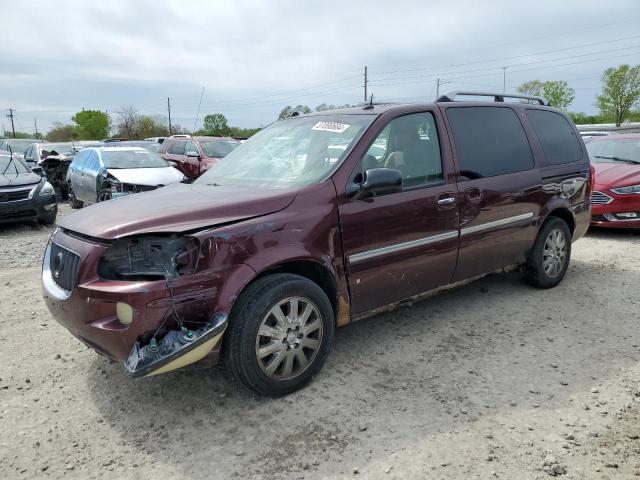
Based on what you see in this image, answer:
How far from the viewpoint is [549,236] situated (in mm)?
5270

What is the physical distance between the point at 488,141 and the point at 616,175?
4968 millimetres

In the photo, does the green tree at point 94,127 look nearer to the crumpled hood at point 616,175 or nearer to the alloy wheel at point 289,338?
the crumpled hood at point 616,175

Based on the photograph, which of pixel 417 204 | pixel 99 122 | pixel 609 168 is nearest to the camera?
pixel 417 204

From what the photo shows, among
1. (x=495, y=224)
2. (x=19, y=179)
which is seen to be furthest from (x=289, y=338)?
(x=19, y=179)

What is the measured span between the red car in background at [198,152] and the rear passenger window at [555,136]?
30.7 ft

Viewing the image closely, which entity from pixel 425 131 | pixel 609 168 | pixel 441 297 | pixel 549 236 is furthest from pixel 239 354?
pixel 609 168

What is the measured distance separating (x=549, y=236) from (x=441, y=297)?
1279 millimetres

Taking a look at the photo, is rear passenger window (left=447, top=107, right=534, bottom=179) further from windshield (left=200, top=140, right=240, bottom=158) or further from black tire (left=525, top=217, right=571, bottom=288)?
windshield (left=200, top=140, right=240, bottom=158)

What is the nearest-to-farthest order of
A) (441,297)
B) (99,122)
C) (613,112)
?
(441,297) → (613,112) → (99,122)

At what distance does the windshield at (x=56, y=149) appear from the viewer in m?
16.8

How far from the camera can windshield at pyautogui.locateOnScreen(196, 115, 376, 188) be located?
12.1 ft

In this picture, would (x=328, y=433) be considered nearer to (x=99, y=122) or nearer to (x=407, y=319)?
(x=407, y=319)

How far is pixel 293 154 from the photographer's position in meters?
3.98

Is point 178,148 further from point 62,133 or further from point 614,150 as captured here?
point 62,133
